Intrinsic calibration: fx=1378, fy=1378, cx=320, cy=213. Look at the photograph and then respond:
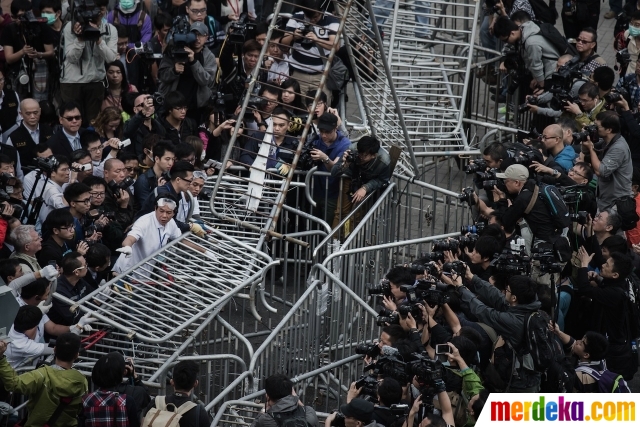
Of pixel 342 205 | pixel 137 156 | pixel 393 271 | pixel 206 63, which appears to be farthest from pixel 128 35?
pixel 393 271

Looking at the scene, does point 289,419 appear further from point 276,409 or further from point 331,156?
point 331,156

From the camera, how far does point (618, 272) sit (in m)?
11.8

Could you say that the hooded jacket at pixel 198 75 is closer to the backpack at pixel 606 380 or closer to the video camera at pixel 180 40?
the video camera at pixel 180 40

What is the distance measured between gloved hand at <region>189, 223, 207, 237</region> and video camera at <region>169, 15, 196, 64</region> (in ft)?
10.1

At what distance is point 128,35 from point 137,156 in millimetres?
2997

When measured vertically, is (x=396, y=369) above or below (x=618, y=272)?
below

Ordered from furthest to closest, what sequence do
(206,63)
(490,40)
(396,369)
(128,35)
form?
(490,40), (128,35), (206,63), (396,369)

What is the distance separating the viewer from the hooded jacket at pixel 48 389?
992 cm

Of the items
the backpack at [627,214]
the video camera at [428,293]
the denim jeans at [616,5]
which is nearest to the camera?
the video camera at [428,293]

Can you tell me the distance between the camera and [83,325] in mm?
10914

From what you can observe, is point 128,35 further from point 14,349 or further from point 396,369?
point 396,369

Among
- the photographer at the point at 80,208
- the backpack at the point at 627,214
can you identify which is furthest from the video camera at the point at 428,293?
the backpack at the point at 627,214

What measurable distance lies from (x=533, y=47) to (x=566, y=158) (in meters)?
2.77

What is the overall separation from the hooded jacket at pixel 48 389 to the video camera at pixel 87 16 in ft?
19.3
